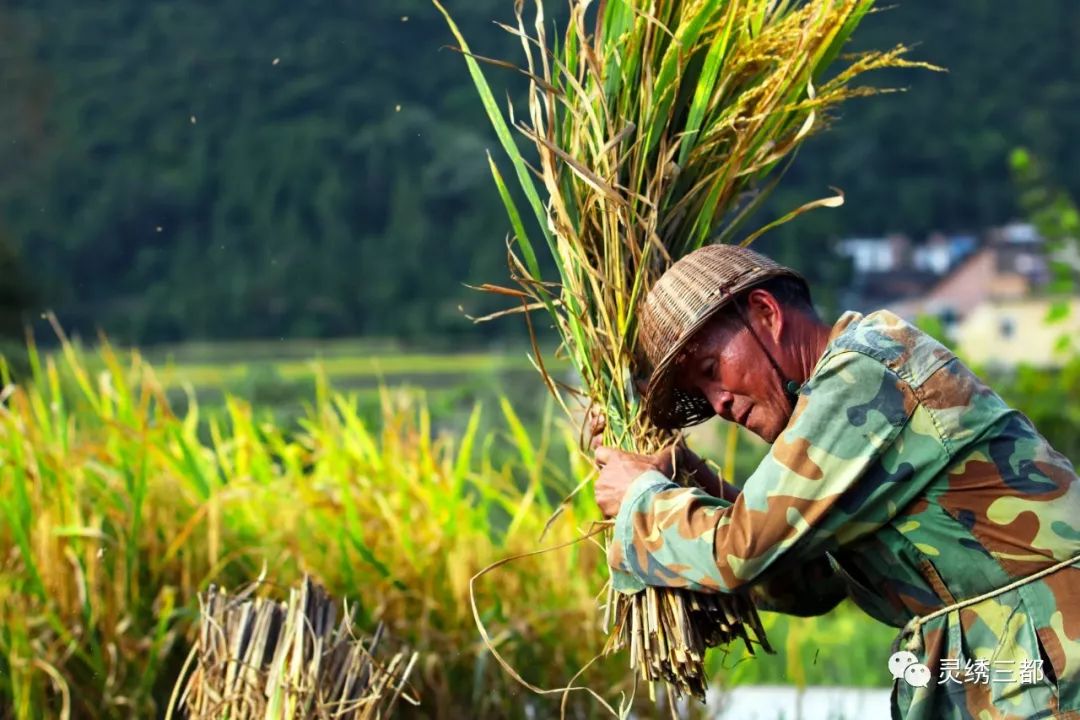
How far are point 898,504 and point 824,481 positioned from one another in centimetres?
12

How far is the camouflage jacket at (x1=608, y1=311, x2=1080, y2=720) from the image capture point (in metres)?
1.65

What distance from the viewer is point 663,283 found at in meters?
1.89

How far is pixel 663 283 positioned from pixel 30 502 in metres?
A: 2.10

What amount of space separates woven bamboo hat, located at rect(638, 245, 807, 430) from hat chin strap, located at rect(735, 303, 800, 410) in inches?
1.5

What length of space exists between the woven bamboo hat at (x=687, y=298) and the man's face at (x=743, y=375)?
32 mm

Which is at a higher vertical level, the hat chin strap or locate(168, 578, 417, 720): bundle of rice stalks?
the hat chin strap

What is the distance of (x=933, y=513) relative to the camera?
5.54 feet

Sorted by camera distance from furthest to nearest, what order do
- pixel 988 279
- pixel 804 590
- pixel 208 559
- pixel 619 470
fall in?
pixel 988 279 → pixel 208 559 → pixel 804 590 → pixel 619 470

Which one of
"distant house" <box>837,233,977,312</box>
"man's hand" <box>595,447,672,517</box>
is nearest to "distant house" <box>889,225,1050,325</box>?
"distant house" <box>837,233,977,312</box>

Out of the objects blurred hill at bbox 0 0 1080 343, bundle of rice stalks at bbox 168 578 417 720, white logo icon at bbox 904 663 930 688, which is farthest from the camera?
blurred hill at bbox 0 0 1080 343

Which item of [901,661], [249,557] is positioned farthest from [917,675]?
[249,557]

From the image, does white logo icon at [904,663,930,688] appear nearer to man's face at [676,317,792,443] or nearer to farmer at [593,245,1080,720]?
farmer at [593,245,1080,720]

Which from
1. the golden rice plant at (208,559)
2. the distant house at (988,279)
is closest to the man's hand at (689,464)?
the golden rice plant at (208,559)

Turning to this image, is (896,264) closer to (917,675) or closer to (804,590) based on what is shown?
(804,590)
